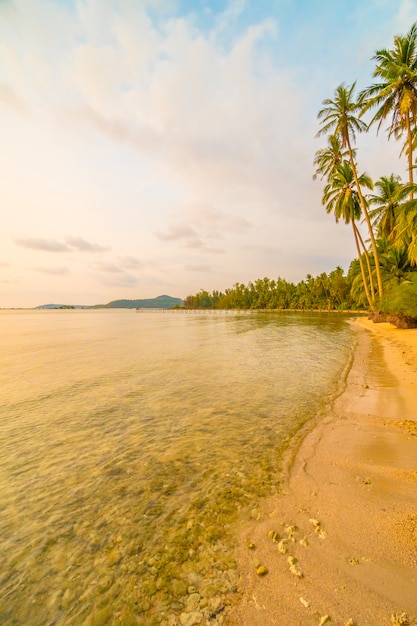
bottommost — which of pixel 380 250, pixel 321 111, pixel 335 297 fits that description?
pixel 335 297

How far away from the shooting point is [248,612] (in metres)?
2.06

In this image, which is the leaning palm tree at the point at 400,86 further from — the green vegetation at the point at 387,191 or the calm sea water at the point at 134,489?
the calm sea water at the point at 134,489

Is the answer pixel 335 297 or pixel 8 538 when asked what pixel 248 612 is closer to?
pixel 8 538

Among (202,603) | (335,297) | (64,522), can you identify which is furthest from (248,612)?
(335,297)

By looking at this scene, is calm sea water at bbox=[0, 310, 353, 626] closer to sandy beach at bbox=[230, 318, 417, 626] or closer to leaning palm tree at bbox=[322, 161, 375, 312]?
sandy beach at bbox=[230, 318, 417, 626]

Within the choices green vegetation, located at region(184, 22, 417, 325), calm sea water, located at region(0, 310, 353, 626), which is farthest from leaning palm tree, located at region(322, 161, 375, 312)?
calm sea water, located at region(0, 310, 353, 626)

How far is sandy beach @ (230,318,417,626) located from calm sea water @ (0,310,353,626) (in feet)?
0.99

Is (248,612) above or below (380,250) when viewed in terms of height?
below

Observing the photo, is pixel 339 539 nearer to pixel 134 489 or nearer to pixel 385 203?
pixel 134 489

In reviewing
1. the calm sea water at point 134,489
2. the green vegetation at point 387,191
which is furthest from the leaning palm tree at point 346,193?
the calm sea water at point 134,489

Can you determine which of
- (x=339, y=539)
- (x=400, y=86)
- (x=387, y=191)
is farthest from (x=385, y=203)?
(x=339, y=539)

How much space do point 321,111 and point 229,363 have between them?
31.8 metres

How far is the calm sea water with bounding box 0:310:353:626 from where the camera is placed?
7.64 ft

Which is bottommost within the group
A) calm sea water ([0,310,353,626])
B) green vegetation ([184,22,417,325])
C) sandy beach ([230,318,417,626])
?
calm sea water ([0,310,353,626])
